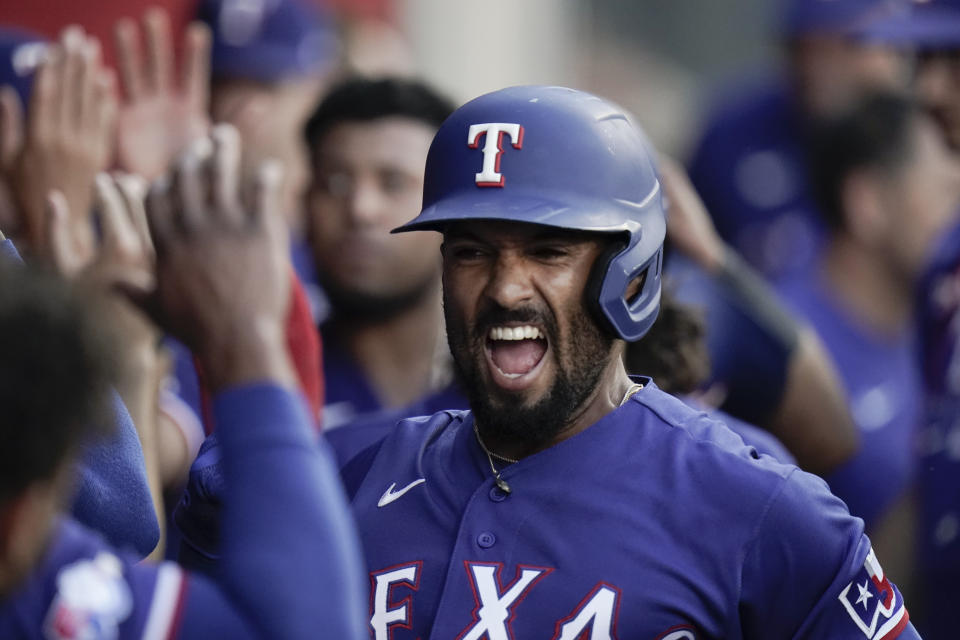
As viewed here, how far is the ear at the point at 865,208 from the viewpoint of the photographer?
22.0 feet

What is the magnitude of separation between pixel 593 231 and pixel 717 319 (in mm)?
1875

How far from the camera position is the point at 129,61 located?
17.6ft

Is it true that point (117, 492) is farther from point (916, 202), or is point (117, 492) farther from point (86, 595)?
point (916, 202)

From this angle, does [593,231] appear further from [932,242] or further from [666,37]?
[666,37]

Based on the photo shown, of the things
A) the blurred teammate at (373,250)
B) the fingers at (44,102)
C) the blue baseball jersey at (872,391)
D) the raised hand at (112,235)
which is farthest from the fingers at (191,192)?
the blue baseball jersey at (872,391)

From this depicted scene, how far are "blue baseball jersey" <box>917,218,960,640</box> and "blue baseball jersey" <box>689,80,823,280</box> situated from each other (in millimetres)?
2506

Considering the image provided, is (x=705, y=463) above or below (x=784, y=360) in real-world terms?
above

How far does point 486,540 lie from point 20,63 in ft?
10.2

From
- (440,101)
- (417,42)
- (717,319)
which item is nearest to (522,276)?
(717,319)

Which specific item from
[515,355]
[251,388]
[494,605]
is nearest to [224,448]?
[251,388]

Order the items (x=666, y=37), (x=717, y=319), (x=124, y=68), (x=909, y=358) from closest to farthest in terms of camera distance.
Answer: (x=717, y=319), (x=124, y=68), (x=909, y=358), (x=666, y=37)

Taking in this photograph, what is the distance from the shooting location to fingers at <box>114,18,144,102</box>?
17.3 feet

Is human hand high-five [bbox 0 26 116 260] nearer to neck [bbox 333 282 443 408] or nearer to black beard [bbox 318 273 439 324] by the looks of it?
black beard [bbox 318 273 439 324]

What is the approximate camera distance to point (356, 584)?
7.19 feet
